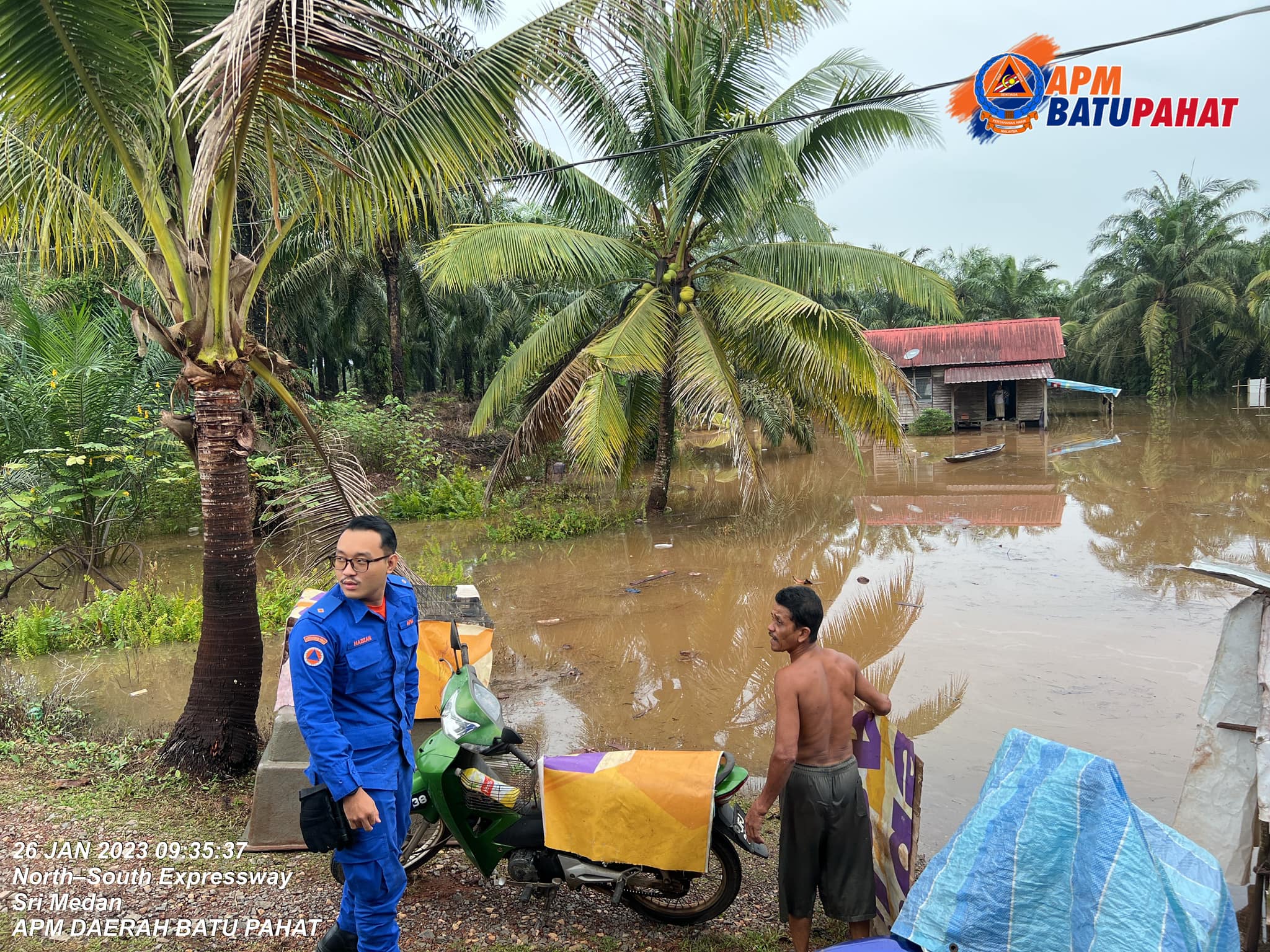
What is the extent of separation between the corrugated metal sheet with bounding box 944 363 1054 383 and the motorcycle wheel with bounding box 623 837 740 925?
2657cm

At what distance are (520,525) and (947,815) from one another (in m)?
8.95

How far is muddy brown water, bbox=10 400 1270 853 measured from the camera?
5.56 meters

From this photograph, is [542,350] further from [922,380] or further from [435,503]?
[922,380]

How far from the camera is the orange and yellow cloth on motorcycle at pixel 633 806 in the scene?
3023 millimetres

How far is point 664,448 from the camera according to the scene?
45.5 ft

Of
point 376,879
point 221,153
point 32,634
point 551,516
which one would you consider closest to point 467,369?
point 551,516

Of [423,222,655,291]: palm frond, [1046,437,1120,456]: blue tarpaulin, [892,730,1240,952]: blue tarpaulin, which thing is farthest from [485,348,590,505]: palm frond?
[1046,437,1120,456]: blue tarpaulin

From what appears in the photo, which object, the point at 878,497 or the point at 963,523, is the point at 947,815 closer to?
the point at 963,523

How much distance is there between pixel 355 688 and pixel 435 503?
12.0 m

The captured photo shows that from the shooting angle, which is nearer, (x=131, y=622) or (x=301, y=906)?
(x=301, y=906)

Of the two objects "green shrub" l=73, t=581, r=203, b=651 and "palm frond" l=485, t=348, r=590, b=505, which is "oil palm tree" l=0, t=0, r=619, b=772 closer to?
"green shrub" l=73, t=581, r=203, b=651

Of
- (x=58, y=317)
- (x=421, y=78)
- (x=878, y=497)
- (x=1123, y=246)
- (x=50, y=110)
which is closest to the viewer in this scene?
(x=50, y=110)

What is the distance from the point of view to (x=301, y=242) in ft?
44.7

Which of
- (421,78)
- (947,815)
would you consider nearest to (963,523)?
(947,815)
